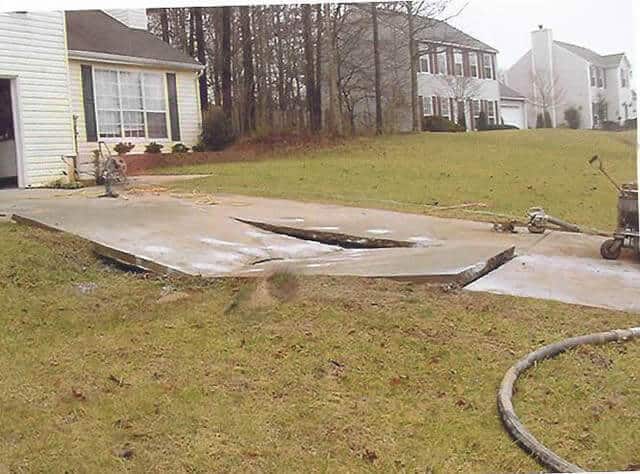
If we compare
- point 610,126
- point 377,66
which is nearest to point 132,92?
point 377,66

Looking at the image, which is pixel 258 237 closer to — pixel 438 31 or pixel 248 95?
pixel 248 95

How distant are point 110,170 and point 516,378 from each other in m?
1.77

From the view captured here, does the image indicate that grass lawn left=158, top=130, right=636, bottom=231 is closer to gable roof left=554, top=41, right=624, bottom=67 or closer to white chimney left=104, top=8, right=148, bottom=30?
gable roof left=554, top=41, right=624, bottom=67

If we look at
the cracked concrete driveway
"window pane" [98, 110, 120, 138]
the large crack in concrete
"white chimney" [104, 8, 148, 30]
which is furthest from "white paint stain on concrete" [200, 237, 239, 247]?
"white chimney" [104, 8, 148, 30]

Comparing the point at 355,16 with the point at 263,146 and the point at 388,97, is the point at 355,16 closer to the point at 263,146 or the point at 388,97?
the point at 388,97

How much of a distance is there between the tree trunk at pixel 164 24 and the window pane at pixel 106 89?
0.97 ft

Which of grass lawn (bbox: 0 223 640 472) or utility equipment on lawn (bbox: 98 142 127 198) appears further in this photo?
utility equipment on lawn (bbox: 98 142 127 198)

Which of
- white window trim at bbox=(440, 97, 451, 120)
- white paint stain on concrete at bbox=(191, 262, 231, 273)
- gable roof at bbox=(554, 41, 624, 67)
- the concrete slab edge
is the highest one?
gable roof at bbox=(554, 41, 624, 67)

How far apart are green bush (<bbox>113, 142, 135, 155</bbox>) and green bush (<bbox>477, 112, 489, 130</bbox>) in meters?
1.47

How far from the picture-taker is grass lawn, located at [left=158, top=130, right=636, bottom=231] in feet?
9.36

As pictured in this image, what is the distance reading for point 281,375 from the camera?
7.82ft

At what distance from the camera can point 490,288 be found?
2607 millimetres

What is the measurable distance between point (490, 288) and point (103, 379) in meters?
1.40

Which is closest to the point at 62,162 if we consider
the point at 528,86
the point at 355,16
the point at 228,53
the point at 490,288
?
the point at 228,53
